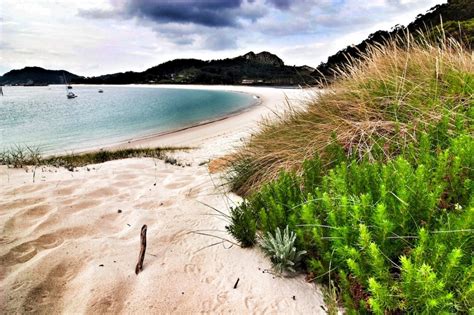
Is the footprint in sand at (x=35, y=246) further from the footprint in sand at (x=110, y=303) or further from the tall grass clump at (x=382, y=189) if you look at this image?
the tall grass clump at (x=382, y=189)

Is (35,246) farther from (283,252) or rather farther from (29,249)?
(283,252)

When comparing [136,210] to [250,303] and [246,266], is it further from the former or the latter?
[250,303]

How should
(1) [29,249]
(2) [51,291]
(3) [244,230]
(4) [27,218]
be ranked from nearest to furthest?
(2) [51,291], (3) [244,230], (1) [29,249], (4) [27,218]

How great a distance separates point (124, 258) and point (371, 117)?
340cm

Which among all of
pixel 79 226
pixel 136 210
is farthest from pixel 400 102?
pixel 79 226

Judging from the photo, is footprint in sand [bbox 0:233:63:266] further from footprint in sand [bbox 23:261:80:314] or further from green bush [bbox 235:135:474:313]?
green bush [bbox 235:135:474:313]

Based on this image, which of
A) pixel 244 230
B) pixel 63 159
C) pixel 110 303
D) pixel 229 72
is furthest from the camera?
pixel 229 72

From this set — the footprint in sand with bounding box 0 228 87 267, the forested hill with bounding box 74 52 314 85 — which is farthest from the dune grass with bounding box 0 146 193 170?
the forested hill with bounding box 74 52 314 85

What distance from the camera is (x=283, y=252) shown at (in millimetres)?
2533

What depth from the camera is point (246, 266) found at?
9.15 ft

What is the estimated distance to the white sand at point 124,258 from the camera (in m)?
2.45

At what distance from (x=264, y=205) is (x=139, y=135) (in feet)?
59.2

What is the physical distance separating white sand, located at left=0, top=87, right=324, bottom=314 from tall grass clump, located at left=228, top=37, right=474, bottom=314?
0.40m

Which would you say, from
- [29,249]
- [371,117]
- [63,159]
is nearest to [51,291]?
[29,249]
